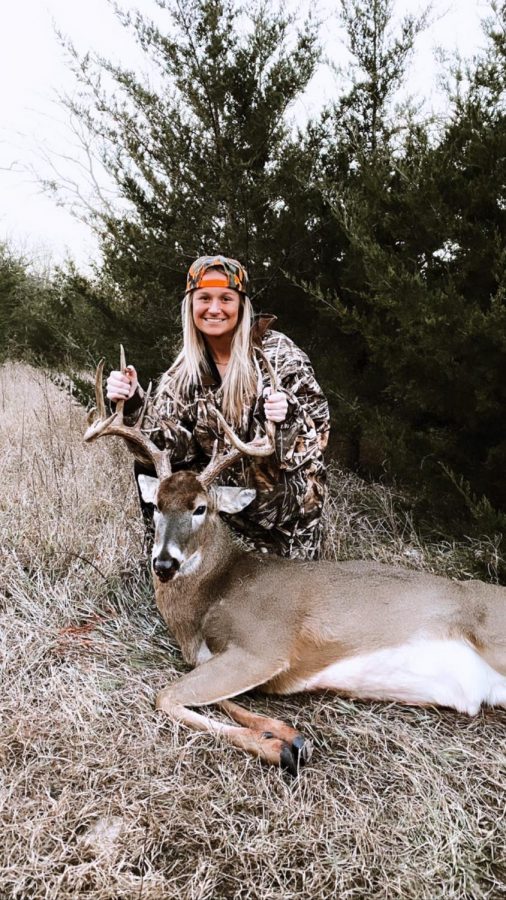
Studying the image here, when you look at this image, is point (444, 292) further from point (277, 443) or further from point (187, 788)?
point (187, 788)

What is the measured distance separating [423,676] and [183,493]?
128cm

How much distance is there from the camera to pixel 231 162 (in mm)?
5438

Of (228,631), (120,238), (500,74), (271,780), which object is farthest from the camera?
(120,238)

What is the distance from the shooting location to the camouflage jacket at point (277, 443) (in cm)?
389

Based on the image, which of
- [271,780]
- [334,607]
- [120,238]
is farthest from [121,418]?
[120,238]

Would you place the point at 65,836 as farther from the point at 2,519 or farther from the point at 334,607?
the point at 2,519

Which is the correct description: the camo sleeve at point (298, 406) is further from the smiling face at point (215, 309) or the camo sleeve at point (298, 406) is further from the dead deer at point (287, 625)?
the dead deer at point (287, 625)

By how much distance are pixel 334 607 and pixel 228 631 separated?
470 mm

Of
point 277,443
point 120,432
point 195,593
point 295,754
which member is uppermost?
point 120,432

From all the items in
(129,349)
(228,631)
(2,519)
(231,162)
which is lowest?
(228,631)

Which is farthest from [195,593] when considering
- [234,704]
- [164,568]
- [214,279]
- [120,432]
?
[214,279]

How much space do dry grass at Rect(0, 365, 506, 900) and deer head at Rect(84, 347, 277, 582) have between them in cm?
61

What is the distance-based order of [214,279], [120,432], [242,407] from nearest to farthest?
[120,432]
[214,279]
[242,407]

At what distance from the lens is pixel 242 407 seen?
3857mm
